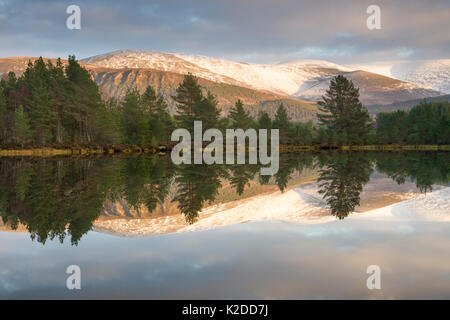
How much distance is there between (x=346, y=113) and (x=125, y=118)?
33000mm

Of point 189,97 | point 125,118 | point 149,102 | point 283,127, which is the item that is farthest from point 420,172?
point 149,102

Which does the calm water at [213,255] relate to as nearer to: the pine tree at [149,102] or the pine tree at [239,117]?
the pine tree at [149,102]

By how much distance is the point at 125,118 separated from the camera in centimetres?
6288

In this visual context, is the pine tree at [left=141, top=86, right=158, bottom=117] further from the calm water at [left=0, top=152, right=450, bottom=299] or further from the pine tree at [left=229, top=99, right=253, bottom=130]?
the calm water at [left=0, top=152, right=450, bottom=299]

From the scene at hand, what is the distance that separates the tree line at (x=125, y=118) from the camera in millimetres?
51781

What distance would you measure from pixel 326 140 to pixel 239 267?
6612 cm

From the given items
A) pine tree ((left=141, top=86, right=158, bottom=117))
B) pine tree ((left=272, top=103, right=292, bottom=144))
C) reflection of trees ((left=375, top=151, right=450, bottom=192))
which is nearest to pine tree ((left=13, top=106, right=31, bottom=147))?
pine tree ((left=141, top=86, right=158, bottom=117))

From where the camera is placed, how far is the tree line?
170ft

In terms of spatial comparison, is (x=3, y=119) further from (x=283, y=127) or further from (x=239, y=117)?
(x=283, y=127)

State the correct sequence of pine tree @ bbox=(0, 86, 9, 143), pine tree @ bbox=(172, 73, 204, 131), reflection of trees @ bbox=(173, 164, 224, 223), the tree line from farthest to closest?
pine tree @ bbox=(172, 73, 204, 131)
pine tree @ bbox=(0, 86, 9, 143)
the tree line
reflection of trees @ bbox=(173, 164, 224, 223)

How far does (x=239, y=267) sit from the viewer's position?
5.15 metres

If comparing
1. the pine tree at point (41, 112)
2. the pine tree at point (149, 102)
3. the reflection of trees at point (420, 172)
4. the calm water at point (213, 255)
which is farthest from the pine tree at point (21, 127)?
the calm water at point (213, 255)

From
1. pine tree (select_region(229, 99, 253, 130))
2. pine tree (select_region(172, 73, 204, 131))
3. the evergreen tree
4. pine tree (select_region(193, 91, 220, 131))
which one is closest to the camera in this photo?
the evergreen tree
